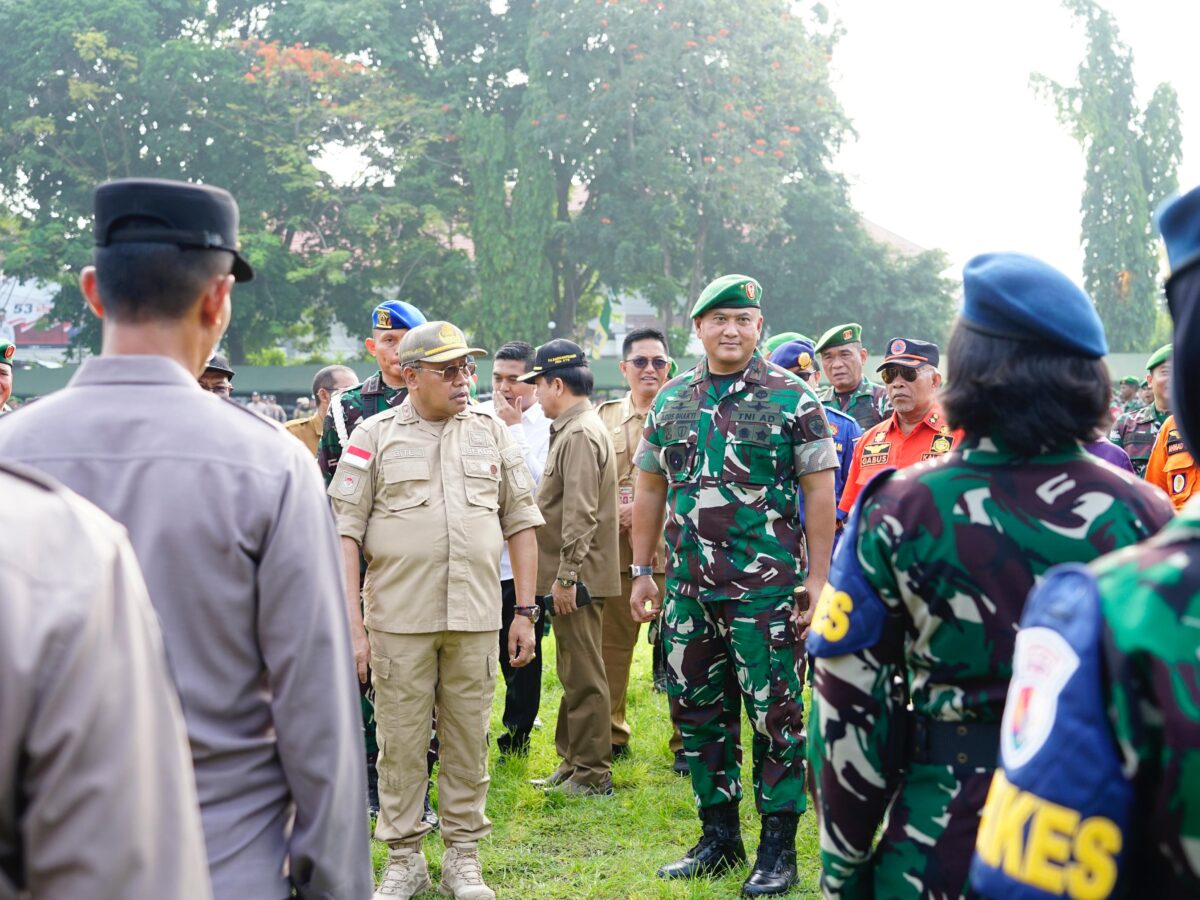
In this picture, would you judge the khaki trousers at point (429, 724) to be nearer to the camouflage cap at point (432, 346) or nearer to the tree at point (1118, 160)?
the camouflage cap at point (432, 346)

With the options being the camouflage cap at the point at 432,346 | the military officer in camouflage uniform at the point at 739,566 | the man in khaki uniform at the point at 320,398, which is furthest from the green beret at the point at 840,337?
the camouflage cap at the point at 432,346

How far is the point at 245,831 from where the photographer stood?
2.21 metres

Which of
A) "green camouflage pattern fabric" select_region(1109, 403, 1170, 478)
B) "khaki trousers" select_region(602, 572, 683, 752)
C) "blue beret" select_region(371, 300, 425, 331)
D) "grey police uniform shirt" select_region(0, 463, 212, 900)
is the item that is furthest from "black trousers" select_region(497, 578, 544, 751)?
"grey police uniform shirt" select_region(0, 463, 212, 900)

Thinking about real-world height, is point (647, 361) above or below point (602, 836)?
above

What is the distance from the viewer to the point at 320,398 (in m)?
6.89

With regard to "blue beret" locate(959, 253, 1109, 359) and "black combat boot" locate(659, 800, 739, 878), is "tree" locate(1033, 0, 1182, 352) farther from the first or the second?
"blue beret" locate(959, 253, 1109, 359)

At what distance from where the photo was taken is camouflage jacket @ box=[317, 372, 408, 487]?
577 cm

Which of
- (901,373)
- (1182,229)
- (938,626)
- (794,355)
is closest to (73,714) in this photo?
(1182,229)

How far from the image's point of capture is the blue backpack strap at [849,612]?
222 cm

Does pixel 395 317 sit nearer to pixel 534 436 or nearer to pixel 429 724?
pixel 534 436

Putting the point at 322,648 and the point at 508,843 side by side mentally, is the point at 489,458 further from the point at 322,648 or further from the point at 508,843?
the point at 322,648

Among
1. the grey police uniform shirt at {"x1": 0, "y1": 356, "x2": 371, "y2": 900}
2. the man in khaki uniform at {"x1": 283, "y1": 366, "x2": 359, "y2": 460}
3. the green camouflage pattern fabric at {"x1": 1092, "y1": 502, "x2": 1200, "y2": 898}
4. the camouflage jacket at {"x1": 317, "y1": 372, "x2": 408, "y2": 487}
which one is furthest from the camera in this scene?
the man in khaki uniform at {"x1": 283, "y1": 366, "x2": 359, "y2": 460}

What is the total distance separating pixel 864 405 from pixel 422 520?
14.9ft

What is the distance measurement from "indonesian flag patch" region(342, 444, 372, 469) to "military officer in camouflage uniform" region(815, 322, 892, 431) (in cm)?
431
